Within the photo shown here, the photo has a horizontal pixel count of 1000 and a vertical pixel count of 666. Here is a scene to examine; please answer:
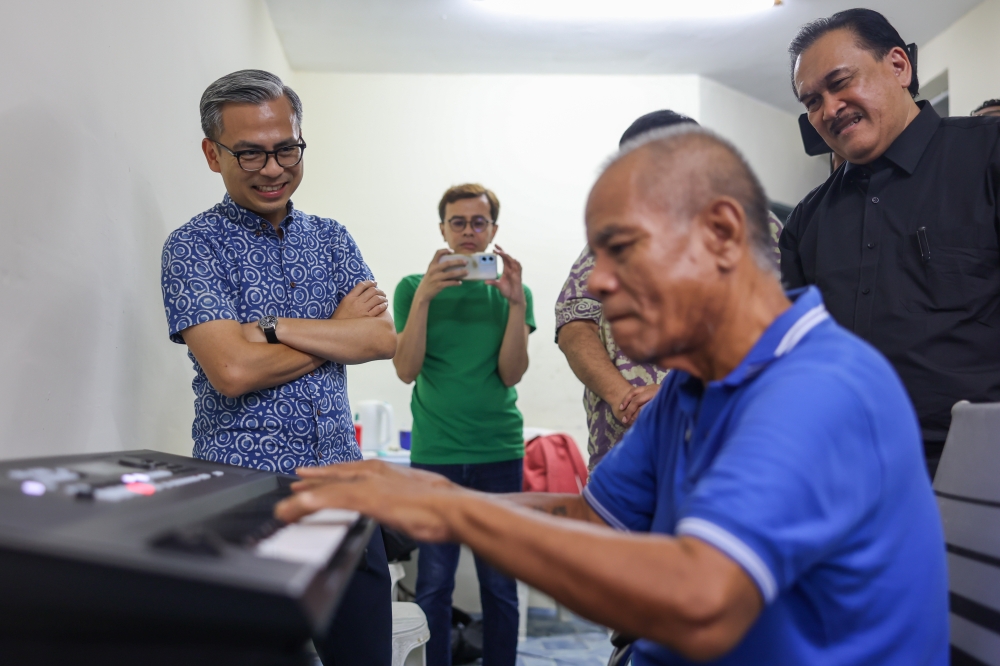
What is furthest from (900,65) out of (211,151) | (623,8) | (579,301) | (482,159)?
(482,159)

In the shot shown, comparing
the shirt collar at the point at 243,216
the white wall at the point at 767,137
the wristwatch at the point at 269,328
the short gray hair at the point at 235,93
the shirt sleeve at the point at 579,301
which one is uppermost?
the white wall at the point at 767,137

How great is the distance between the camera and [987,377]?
1.53m


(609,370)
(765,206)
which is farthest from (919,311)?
(765,206)

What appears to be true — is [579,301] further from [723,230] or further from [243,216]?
[723,230]

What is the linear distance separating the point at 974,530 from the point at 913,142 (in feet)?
3.31

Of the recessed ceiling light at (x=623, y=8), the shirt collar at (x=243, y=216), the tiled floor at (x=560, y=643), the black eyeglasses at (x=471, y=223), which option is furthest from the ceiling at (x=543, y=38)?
the tiled floor at (x=560, y=643)

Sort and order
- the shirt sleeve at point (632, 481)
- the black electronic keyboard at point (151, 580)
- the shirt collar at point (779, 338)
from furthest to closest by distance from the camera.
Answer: the shirt sleeve at point (632, 481)
the shirt collar at point (779, 338)
the black electronic keyboard at point (151, 580)

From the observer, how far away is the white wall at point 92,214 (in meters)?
1.34

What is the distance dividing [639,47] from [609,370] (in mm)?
2943

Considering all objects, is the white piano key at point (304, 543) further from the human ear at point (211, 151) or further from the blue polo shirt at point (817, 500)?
the human ear at point (211, 151)

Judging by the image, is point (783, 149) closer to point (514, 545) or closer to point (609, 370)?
point (609, 370)

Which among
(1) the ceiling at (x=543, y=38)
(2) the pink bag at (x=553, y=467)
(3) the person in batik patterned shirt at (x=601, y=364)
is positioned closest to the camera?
(3) the person in batik patterned shirt at (x=601, y=364)

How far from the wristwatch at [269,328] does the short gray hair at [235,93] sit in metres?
0.41

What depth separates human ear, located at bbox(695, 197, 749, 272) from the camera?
2.76ft
